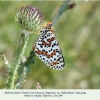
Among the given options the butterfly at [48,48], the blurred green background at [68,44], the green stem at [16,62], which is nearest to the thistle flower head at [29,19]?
the green stem at [16,62]

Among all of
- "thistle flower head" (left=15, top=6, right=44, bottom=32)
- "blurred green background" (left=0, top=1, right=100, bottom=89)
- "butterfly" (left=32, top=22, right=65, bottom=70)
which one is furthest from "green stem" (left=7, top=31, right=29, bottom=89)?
"blurred green background" (left=0, top=1, right=100, bottom=89)

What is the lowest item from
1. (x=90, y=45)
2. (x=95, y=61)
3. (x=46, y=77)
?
(x=46, y=77)

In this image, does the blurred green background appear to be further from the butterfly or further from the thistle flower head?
the thistle flower head

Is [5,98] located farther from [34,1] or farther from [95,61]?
[95,61]

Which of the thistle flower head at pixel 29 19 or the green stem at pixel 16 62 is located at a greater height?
the thistle flower head at pixel 29 19

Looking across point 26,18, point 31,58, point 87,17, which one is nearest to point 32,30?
point 26,18

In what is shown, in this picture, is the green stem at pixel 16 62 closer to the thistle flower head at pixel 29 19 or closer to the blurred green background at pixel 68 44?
the thistle flower head at pixel 29 19

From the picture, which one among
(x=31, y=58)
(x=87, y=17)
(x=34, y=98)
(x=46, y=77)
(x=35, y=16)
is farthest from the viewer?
(x=87, y=17)
